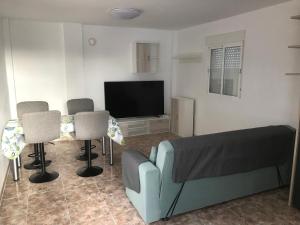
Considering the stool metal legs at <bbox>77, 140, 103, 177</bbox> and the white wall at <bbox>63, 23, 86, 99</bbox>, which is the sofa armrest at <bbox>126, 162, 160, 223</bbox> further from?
the white wall at <bbox>63, 23, 86, 99</bbox>

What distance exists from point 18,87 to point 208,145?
393cm

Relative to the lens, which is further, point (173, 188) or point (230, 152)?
point (230, 152)

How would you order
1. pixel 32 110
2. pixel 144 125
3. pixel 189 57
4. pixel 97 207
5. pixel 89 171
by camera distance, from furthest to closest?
pixel 144 125
pixel 189 57
pixel 32 110
pixel 89 171
pixel 97 207

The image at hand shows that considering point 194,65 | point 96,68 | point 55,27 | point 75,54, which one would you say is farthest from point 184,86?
point 55,27

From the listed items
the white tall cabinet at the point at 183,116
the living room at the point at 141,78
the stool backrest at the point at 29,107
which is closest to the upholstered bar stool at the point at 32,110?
the stool backrest at the point at 29,107

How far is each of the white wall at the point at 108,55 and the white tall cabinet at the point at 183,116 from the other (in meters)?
1.03

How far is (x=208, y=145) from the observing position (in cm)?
233

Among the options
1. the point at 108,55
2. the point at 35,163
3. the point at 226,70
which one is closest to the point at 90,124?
the point at 35,163

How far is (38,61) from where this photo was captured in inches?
185

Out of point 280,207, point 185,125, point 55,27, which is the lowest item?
point 280,207

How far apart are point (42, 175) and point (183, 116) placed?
3.01 m

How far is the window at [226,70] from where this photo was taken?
403cm

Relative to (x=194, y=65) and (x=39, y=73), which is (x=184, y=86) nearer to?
(x=194, y=65)

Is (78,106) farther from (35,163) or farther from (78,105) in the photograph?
(35,163)
